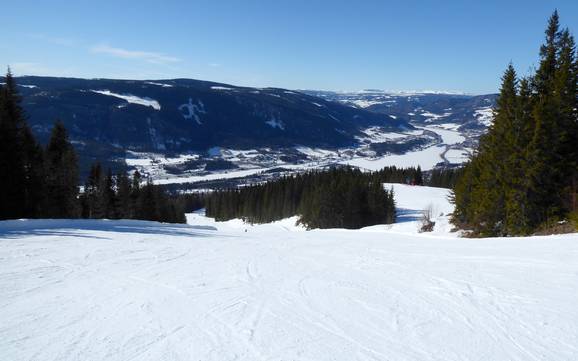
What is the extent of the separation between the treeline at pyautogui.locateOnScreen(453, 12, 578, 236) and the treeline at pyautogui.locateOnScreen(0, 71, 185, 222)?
30570mm

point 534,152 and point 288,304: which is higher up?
point 534,152

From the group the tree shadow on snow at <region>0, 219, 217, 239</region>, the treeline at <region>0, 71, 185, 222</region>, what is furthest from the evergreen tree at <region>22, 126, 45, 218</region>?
the tree shadow on snow at <region>0, 219, 217, 239</region>

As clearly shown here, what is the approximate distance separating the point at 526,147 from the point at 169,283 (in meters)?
21.0

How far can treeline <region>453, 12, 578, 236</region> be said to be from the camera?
2125 centimetres

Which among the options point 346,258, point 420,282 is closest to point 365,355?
point 420,282

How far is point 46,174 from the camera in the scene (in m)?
34.4

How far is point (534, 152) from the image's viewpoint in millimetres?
21125

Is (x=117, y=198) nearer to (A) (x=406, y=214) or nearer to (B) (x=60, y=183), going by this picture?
(B) (x=60, y=183)

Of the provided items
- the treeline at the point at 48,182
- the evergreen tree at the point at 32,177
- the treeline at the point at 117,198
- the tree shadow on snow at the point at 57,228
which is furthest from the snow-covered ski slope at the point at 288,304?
the treeline at the point at 117,198

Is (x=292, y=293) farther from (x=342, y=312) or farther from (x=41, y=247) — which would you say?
(x=41, y=247)

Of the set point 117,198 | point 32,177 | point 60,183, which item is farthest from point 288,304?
point 117,198

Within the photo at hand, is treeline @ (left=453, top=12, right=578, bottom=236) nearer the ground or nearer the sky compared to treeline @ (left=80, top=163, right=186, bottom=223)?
nearer the sky

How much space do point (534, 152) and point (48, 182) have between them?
120 feet

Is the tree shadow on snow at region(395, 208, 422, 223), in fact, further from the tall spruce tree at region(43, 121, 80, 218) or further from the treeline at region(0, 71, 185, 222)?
the tall spruce tree at region(43, 121, 80, 218)
